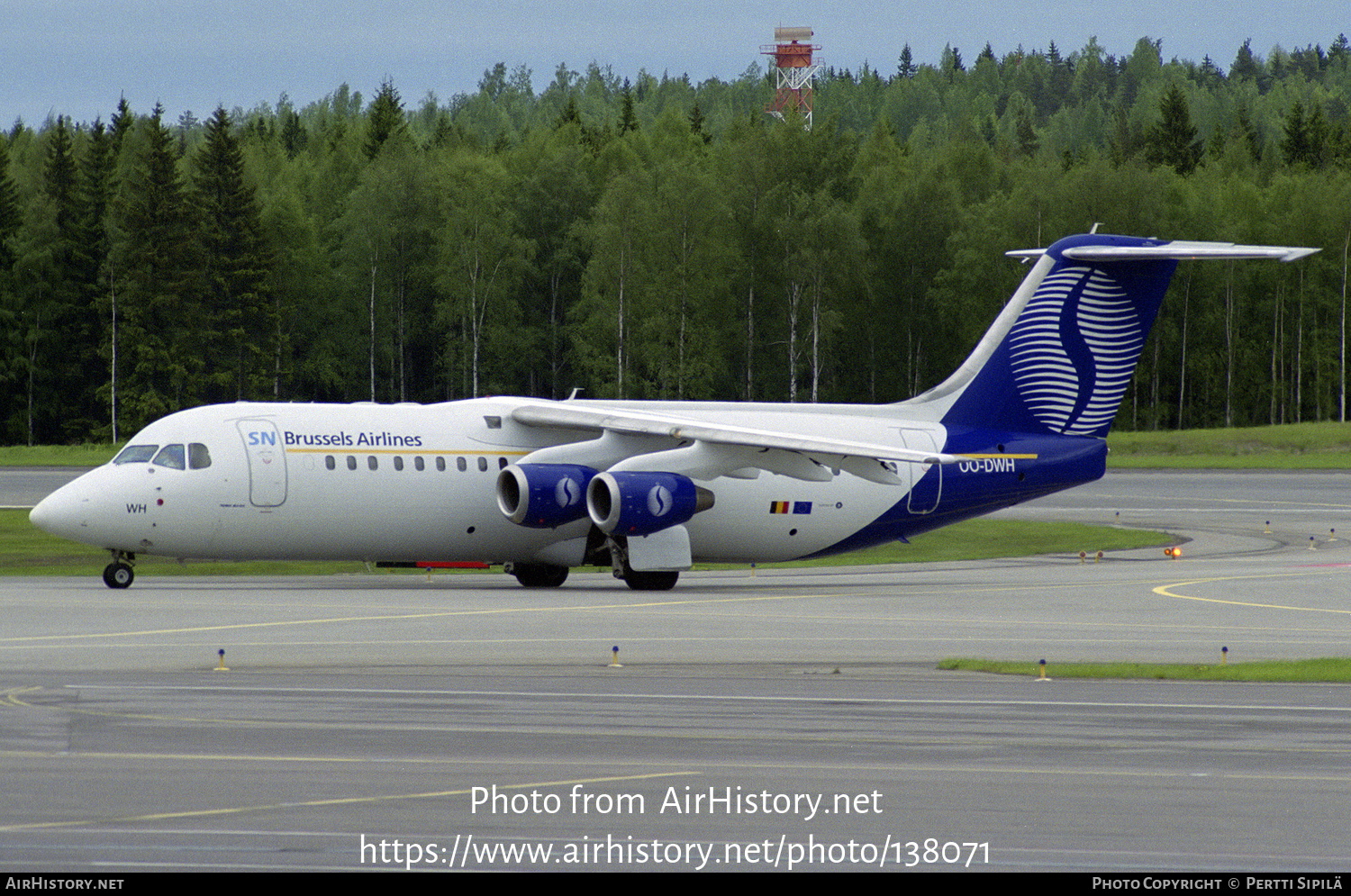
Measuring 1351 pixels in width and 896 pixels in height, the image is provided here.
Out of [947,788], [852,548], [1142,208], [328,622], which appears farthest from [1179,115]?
[947,788]

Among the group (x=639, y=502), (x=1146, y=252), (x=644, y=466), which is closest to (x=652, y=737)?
(x=639, y=502)

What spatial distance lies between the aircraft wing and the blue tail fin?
242 cm

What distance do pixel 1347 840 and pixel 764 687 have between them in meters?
8.23

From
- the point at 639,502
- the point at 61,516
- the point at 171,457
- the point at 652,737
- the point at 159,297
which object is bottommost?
the point at 652,737

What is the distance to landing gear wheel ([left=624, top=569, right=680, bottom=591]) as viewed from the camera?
109 ft

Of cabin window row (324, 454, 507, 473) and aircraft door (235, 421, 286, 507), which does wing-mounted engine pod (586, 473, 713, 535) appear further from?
aircraft door (235, 421, 286, 507)

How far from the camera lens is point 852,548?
3569cm

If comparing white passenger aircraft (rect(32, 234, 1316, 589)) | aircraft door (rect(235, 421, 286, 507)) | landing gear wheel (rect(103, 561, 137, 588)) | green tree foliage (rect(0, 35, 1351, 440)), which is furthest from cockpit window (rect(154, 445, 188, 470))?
green tree foliage (rect(0, 35, 1351, 440))

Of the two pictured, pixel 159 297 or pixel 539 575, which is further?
pixel 159 297

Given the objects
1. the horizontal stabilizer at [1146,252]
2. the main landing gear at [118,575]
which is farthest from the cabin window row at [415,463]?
the horizontal stabilizer at [1146,252]

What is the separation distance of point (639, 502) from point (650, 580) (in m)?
1.99

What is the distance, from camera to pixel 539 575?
113ft

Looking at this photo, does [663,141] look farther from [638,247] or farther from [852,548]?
[852,548]

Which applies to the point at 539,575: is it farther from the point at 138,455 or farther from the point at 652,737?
the point at 652,737
